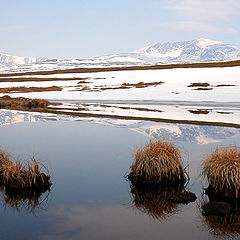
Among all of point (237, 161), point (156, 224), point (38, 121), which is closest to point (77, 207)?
point (156, 224)

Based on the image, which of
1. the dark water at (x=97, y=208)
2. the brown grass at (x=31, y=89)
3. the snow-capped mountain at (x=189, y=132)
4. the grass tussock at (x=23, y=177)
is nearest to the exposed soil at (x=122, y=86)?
the brown grass at (x=31, y=89)

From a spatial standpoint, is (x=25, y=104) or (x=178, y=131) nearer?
(x=178, y=131)

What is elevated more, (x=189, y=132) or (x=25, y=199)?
(x=189, y=132)

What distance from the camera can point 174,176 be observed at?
13961mm

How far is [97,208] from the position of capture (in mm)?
11492

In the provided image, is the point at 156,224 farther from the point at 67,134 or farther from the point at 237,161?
the point at 67,134

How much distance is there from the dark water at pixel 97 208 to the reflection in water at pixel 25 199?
0.19ft

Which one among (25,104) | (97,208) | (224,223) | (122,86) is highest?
(122,86)

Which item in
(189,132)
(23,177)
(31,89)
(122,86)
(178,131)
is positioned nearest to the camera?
(23,177)

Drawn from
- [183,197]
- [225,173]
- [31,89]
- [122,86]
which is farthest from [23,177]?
[31,89]

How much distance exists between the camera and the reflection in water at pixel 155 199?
37.2ft

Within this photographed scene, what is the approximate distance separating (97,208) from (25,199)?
7.46 ft

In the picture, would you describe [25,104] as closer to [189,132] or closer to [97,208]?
[189,132]

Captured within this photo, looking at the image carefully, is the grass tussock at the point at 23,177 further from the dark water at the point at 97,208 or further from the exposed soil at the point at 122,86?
the exposed soil at the point at 122,86
